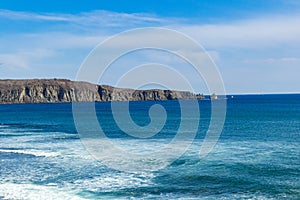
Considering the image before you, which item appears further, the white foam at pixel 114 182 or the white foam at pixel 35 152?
the white foam at pixel 35 152

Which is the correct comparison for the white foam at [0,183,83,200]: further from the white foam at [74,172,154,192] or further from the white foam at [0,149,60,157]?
the white foam at [0,149,60,157]

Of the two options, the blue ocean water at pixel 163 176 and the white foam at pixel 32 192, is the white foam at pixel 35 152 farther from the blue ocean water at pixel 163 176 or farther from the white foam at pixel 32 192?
the white foam at pixel 32 192

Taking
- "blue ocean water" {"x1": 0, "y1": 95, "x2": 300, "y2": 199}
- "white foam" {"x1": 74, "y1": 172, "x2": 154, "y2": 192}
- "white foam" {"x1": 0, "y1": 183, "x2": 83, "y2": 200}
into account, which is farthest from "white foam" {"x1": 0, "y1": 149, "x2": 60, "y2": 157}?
"white foam" {"x1": 0, "y1": 183, "x2": 83, "y2": 200}

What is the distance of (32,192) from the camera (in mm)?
27531

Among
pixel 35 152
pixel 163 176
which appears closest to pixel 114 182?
pixel 163 176

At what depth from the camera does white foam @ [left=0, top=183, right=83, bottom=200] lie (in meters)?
26.4

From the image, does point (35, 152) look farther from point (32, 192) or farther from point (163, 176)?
point (163, 176)

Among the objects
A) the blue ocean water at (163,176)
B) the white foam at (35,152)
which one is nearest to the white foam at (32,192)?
the blue ocean water at (163,176)

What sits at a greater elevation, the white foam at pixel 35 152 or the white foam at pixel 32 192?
the white foam at pixel 35 152

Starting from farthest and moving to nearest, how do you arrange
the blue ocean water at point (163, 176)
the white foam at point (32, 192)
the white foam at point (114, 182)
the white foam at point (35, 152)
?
1. the white foam at point (35, 152)
2. the white foam at point (114, 182)
3. the blue ocean water at point (163, 176)
4. the white foam at point (32, 192)

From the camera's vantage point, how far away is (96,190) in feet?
92.1

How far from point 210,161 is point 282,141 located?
1774 centimetres

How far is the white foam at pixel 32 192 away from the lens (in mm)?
26406

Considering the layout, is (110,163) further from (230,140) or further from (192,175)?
(230,140)
